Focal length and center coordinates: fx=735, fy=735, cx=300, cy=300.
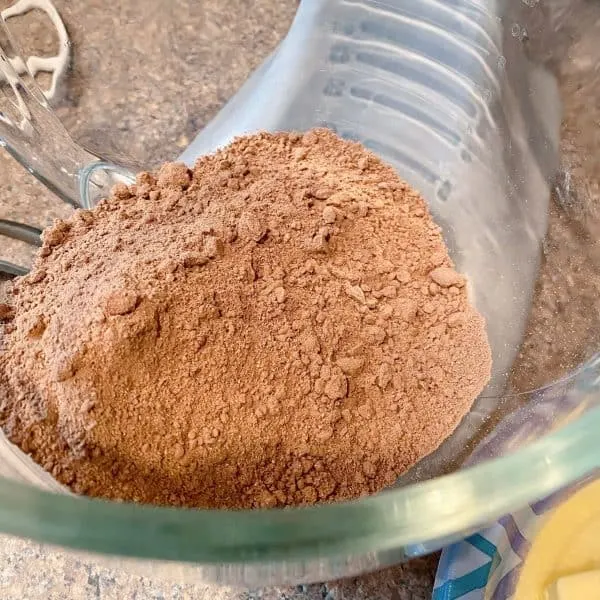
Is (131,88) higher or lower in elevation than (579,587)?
higher


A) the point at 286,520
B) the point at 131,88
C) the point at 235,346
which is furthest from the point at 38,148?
the point at 286,520

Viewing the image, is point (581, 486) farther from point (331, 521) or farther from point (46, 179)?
point (46, 179)

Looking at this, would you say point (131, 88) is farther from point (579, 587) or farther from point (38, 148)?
point (579, 587)

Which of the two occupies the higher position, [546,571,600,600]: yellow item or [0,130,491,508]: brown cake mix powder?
[0,130,491,508]: brown cake mix powder

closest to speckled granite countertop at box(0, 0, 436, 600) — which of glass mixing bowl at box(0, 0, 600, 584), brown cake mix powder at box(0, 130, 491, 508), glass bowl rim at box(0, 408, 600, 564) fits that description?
glass mixing bowl at box(0, 0, 600, 584)

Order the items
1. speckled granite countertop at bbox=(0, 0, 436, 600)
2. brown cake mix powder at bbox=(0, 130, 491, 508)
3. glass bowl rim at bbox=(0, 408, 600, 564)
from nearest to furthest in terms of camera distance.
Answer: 1. glass bowl rim at bbox=(0, 408, 600, 564)
2. brown cake mix powder at bbox=(0, 130, 491, 508)
3. speckled granite countertop at bbox=(0, 0, 436, 600)

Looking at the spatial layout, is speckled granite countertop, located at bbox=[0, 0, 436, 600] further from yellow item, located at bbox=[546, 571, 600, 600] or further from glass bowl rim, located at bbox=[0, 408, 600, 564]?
glass bowl rim, located at bbox=[0, 408, 600, 564]

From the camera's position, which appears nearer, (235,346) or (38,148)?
(235,346)

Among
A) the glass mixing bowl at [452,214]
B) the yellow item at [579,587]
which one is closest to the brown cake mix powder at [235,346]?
the glass mixing bowl at [452,214]

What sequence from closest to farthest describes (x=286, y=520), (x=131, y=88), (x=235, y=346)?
(x=286, y=520), (x=235, y=346), (x=131, y=88)
